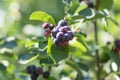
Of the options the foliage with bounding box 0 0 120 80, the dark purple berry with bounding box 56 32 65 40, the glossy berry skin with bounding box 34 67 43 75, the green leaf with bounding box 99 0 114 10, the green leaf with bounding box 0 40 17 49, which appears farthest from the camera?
the green leaf with bounding box 99 0 114 10

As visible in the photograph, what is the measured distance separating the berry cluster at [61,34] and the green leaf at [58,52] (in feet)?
0.14

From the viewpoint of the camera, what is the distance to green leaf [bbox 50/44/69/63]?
1.71 metres

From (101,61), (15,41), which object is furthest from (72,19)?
(101,61)

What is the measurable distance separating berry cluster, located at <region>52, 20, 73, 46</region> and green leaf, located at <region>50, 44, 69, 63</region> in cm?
4

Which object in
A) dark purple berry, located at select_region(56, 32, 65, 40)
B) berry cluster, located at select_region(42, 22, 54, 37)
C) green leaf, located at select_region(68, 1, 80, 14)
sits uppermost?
green leaf, located at select_region(68, 1, 80, 14)

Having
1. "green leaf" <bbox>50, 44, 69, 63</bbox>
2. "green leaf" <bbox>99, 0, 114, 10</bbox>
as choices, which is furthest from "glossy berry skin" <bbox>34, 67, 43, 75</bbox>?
"green leaf" <bbox>99, 0, 114, 10</bbox>

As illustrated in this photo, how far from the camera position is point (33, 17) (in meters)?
1.74

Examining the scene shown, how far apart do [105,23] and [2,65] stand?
21.5 inches

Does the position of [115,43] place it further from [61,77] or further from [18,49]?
[18,49]

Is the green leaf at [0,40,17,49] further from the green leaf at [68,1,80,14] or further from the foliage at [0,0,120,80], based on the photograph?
the green leaf at [68,1,80,14]

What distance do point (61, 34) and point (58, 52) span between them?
110 mm

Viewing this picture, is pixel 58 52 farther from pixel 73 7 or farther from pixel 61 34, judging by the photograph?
pixel 73 7

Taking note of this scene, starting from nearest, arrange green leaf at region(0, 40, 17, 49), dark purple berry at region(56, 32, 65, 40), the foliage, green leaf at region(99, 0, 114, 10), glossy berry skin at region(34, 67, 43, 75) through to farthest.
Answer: dark purple berry at region(56, 32, 65, 40), the foliage, glossy berry skin at region(34, 67, 43, 75), green leaf at region(0, 40, 17, 49), green leaf at region(99, 0, 114, 10)

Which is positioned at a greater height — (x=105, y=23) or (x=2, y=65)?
(x=105, y=23)
